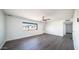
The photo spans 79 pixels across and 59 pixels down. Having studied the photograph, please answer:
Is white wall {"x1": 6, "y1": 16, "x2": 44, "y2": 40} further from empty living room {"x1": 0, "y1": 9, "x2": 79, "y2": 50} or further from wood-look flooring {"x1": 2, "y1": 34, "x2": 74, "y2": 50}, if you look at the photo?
wood-look flooring {"x1": 2, "y1": 34, "x2": 74, "y2": 50}

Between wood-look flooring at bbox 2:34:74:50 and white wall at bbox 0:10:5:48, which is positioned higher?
white wall at bbox 0:10:5:48

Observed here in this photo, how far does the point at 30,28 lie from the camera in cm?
151

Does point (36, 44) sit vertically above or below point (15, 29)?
below

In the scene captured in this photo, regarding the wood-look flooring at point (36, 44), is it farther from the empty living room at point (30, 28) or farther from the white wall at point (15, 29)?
the white wall at point (15, 29)

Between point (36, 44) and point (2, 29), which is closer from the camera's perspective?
point (2, 29)

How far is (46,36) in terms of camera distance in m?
1.65

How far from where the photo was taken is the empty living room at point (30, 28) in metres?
1.28

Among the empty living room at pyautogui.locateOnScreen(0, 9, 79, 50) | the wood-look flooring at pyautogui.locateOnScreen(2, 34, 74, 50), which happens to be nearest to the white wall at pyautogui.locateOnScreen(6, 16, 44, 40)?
the empty living room at pyautogui.locateOnScreen(0, 9, 79, 50)

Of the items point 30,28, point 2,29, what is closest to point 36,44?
point 30,28

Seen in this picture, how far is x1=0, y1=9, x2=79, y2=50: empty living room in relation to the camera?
4.22ft

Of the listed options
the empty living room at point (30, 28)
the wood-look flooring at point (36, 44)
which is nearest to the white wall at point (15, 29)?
the empty living room at point (30, 28)

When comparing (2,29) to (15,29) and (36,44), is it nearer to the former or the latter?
(15,29)
